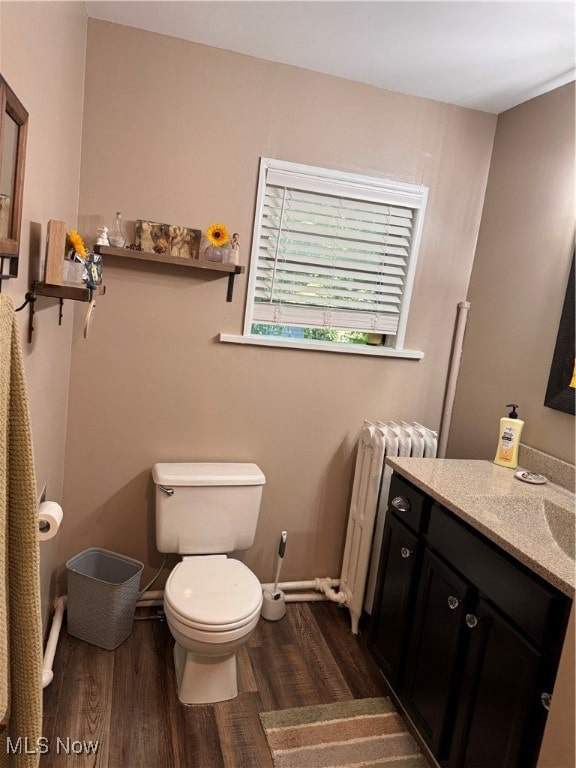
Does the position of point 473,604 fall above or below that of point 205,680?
above

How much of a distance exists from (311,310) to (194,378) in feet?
2.07

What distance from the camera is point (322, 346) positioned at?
2502 mm

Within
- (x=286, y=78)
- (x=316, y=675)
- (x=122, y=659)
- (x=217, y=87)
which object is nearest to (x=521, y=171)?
(x=286, y=78)

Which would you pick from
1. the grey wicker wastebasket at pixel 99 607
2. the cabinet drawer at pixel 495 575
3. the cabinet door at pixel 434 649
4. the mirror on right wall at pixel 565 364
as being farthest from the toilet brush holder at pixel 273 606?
the mirror on right wall at pixel 565 364

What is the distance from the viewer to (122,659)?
84.4 inches

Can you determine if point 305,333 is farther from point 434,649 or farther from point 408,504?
point 434,649

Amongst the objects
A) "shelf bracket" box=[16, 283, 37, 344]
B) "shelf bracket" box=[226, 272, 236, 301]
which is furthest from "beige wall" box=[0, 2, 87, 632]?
"shelf bracket" box=[226, 272, 236, 301]

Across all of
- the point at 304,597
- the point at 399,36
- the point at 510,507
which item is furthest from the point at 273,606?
the point at 399,36

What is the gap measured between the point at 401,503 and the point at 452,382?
33.9 inches

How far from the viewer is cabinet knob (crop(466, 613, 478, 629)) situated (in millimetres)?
1560

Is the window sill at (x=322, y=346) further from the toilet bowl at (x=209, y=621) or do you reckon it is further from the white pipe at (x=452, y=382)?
the toilet bowl at (x=209, y=621)

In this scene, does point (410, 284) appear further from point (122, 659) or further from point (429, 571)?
point (122, 659)

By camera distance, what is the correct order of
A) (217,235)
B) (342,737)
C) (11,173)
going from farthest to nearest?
(217,235) → (342,737) → (11,173)

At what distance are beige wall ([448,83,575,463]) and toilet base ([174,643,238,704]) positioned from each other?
4.71 ft
